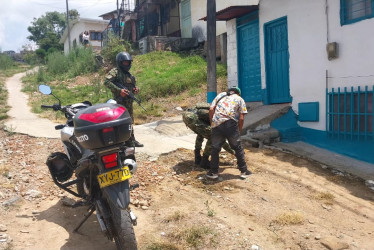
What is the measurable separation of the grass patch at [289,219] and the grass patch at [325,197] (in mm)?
714

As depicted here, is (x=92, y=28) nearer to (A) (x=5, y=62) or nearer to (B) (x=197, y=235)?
(A) (x=5, y=62)

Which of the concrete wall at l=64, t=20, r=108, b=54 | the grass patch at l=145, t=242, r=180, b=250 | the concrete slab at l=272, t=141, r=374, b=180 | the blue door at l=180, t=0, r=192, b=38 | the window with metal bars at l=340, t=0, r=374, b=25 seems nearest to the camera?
the grass patch at l=145, t=242, r=180, b=250

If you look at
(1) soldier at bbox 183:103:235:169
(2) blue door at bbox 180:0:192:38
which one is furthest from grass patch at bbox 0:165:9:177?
(2) blue door at bbox 180:0:192:38

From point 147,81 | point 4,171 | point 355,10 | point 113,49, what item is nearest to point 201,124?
point 4,171

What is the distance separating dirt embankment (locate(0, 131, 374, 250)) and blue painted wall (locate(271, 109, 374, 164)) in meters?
0.84

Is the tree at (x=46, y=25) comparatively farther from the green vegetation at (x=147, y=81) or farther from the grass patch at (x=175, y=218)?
the grass patch at (x=175, y=218)

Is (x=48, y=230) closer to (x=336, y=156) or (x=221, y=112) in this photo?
(x=221, y=112)

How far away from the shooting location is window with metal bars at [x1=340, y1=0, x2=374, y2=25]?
574cm

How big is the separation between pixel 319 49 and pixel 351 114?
1.53m

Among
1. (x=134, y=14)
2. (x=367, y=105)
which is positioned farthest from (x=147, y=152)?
(x=134, y=14)

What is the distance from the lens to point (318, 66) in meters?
6.71

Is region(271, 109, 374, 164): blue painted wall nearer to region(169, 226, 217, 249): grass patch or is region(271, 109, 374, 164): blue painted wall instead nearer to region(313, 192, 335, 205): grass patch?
region(313, 192, 335, 205): grass patch

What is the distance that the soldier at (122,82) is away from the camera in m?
5.51

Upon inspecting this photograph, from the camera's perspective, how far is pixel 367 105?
225 inches
